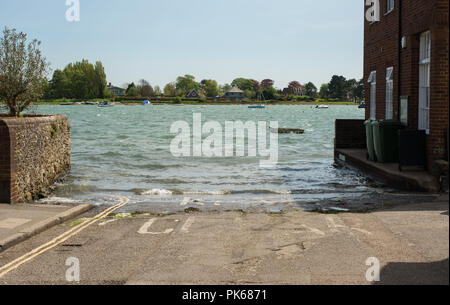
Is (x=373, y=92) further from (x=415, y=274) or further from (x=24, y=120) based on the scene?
(x=415, y=274)

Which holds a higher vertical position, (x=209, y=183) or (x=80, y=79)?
(x=80, y=79)

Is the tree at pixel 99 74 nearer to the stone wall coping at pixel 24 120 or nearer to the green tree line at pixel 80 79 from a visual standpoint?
the green tree line at pixel 80 79

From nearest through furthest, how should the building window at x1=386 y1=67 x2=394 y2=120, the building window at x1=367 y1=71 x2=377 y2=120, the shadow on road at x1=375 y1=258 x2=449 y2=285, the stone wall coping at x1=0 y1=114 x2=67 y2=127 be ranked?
the shadow on road at x1=375 y1=258 x2=449 y2=285 → the stone wall coping at x1=0 y1=114 x2=67 y2=127 → the building window at x1=386 y1=67 x2=394 y2=120 → the building window at x1=367 y1=71 x2=377 y2=120

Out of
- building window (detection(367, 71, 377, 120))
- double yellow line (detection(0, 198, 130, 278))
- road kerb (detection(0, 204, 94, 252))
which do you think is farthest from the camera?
building window (detection(367, 71, 377, 120))

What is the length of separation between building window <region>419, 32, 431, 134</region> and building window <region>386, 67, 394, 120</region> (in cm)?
239

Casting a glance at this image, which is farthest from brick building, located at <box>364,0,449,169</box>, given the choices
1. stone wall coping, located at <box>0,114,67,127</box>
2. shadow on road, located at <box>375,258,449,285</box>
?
stone wall coping, located at <box>0,114,67,127</box>

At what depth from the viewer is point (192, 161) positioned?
2525 centimetres

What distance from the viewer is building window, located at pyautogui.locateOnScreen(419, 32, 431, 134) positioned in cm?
1378

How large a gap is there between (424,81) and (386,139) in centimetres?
196

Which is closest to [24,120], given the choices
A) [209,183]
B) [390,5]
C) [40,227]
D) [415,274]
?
[40,227]

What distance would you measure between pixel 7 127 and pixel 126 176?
864 centimetres

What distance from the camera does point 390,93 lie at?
17422 millimetres

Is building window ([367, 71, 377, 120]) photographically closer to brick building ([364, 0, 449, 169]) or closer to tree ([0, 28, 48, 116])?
brick building ([364, 0, 449, 169])
